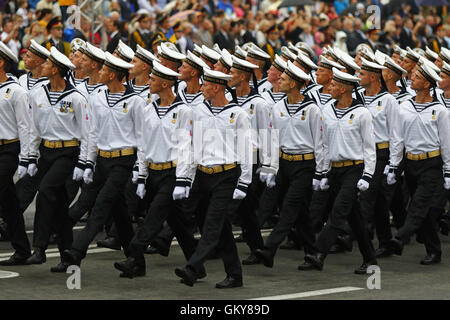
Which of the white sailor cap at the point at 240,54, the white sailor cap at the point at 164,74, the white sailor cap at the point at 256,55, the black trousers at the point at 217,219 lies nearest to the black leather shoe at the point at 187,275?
the black trousers at the point at 217,219

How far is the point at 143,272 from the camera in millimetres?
11289

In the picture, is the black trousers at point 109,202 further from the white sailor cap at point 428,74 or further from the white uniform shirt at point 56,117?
the white sailor cap at point 428,74

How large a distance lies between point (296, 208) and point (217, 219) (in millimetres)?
1647

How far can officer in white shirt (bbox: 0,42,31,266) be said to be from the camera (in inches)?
469

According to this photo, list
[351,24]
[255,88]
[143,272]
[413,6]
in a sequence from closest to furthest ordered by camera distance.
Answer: [143,272], [255,88], [351,24], [413,6]

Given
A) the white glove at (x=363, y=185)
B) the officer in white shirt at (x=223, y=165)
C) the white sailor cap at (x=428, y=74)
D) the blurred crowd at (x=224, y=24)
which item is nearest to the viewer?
the officer in white shirt at (x=223, y=165)

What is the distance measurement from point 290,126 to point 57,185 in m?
2.60

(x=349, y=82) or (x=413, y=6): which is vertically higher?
(x=413, y=6)

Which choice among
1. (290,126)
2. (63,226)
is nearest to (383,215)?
(290,126)

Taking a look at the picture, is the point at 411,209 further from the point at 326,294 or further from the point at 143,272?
the point at 143,272

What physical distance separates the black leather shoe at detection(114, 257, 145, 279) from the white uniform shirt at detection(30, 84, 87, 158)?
1510 mm

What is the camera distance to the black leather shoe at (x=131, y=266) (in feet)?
36.2

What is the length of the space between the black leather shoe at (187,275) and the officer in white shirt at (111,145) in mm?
1096

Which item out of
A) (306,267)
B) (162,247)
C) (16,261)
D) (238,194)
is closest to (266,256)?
(306,267)
